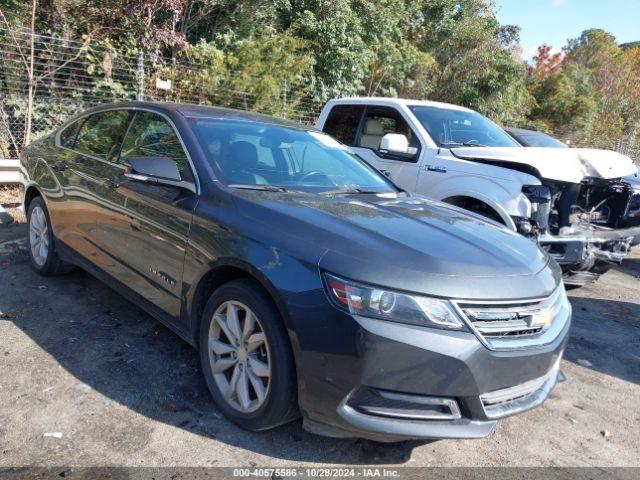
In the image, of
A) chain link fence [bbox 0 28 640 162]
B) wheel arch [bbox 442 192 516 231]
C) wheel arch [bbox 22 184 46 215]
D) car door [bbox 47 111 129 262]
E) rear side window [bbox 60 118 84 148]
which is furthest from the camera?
chain link fence [bbox 0 28 640 162]

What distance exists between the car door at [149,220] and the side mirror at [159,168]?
0.05 metres

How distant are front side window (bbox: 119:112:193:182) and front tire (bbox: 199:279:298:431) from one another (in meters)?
0.87

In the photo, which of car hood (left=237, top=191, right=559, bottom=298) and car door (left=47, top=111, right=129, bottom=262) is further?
car door (left=47, top=111, right=129, bottom=262)

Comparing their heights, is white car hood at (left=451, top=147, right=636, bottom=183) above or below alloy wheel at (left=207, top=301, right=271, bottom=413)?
above

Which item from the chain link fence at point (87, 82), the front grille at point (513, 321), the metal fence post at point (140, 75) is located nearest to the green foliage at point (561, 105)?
the chain link fence at point (87, 82)

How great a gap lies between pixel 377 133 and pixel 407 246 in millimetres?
4164

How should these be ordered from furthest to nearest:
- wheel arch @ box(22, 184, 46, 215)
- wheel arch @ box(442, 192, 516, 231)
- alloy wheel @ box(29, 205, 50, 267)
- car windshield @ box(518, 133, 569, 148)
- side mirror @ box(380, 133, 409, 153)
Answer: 1. car windshield @ box(518, 133, 569, 148)
2. side mirror @ box(380, 133, 409, 153)
3. wheel arch @ box(22, 184, 46, 215)
4. wheel arch @ box(442, 192, 516, 231)
5. alloy wheel @ box(29, 205, 50, 267)

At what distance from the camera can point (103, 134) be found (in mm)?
4227

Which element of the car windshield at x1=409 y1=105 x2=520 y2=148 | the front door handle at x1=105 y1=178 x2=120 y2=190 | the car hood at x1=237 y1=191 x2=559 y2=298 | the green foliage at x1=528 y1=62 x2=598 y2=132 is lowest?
the front door handle at x1=105 y1=178 x2=120 y2=190

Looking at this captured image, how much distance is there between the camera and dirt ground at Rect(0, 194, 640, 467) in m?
2.59

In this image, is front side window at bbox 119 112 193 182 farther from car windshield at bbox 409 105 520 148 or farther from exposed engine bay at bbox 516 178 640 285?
car windshield at bbox 409 105 520 148

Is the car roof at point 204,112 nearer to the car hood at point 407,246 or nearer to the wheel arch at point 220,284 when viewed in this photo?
the car hood at point 407,246

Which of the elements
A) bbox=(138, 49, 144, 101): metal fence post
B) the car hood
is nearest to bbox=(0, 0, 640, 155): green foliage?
bbox=(138, 49, 144, 101): metal fence post

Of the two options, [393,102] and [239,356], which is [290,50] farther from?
[239,356]
